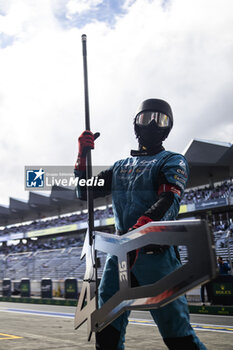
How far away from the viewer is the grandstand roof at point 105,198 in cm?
2478

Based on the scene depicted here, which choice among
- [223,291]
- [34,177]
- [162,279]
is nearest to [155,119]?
[162,279]

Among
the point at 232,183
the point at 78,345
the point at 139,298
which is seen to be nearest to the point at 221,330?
the point at 78,345

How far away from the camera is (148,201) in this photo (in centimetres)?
235

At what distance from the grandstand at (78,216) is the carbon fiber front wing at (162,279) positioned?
1140mm

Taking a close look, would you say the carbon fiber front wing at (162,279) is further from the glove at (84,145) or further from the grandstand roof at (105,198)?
the grandstand roof at (105,198)

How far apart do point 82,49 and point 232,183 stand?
25694mm

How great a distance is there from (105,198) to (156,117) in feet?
120

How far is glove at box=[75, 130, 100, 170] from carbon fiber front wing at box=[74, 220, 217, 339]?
0.68 metres

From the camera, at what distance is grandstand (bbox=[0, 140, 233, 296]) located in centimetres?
1920

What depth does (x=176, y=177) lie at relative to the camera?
7.32 feet

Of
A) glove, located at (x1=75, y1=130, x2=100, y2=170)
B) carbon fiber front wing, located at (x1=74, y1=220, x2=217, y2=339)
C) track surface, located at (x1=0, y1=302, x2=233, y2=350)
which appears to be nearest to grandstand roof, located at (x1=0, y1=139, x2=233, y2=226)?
track surface, located at (x1=0, y1=302, x2=233, y2=350)

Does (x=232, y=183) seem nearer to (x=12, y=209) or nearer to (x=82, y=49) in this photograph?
(x=82, y=49)

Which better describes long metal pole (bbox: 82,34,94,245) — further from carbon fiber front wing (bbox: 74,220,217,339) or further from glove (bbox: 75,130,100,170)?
carbon fiber front wing (bbox: 74,220,217,339)

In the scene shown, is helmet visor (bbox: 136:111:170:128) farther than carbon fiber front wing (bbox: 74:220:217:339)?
Yes
